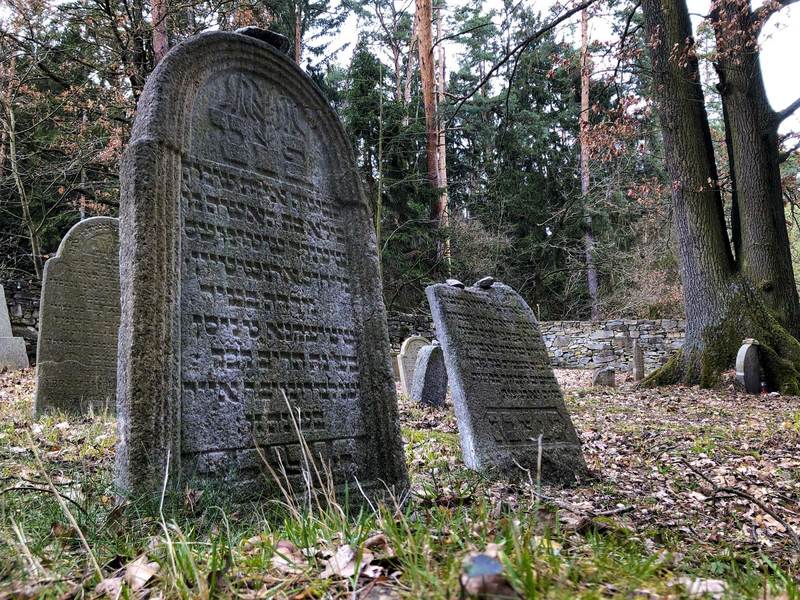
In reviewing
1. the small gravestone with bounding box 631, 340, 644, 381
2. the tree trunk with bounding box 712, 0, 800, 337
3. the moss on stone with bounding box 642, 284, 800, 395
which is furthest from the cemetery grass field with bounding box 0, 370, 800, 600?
the small gravestone with bounding box 631, 340, 644, 381

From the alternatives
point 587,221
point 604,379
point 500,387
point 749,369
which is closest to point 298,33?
point 587,221

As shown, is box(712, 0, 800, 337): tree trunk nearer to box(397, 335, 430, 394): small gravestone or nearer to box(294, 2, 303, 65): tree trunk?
box(397, 335, 430, 394): small gravestone

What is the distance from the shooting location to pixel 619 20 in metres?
25.0

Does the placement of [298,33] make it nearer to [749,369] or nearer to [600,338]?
[600,338]

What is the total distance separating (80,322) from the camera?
6969mm

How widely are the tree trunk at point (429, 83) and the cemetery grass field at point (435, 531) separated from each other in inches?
554

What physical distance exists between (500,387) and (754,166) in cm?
848

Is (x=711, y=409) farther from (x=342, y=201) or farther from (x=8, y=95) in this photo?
(x=8, y=95)

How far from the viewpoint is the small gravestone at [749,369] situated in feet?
32.0

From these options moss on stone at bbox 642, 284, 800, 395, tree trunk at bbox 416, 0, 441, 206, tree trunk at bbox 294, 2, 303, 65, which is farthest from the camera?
tree trunk at bbox 294, 2, 303, 65

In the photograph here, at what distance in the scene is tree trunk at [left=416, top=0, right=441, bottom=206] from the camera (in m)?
18.9

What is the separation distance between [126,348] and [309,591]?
1.72m

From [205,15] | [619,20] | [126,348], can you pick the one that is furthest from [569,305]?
[126,348]

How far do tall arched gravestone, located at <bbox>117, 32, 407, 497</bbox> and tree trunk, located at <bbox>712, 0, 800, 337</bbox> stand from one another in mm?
9110
